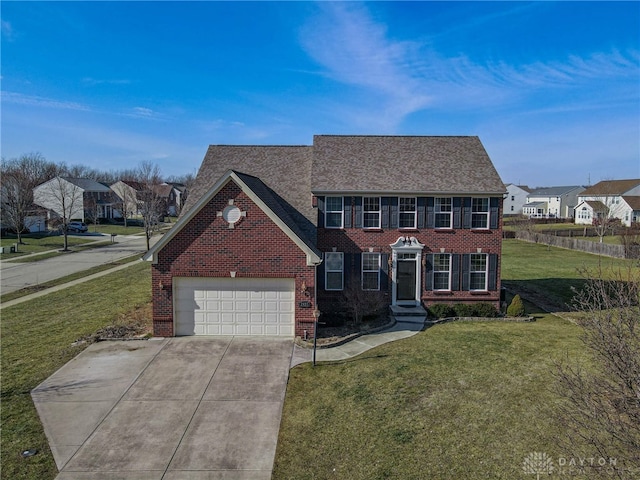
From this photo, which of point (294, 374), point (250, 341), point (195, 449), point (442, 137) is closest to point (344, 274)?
point (250, 341)

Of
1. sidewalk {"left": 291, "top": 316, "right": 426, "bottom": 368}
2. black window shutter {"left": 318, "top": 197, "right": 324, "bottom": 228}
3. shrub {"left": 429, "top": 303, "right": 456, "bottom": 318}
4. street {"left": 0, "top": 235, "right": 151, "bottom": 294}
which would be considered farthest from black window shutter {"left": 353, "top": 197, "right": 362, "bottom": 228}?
street {"left": 0, "top": 235, "right": 151, "bottom": 294}

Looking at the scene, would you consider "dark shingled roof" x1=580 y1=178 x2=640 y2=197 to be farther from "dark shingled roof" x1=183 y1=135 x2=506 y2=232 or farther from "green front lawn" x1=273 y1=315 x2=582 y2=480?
"green front lawn" x1=273 y1=315 x2=582 y2=480

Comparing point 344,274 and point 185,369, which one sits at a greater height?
point 344,274

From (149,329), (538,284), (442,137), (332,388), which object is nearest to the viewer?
(332,388)

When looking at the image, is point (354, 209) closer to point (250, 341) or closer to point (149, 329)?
point (250, 341)

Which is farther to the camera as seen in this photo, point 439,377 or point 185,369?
point 185,369

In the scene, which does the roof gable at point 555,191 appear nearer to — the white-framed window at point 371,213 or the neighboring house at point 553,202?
the neighboring house at point 553,202
